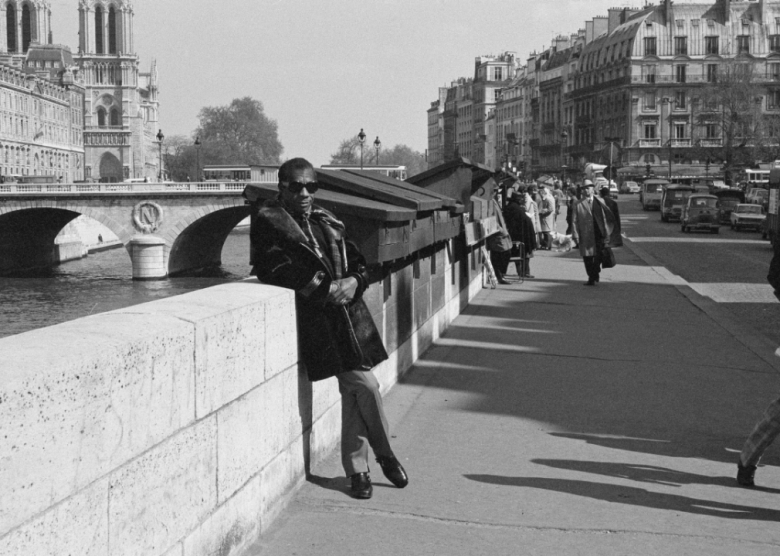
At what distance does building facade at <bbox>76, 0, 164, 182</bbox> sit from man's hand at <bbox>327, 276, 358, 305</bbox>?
155 meters

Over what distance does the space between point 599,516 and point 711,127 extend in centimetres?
10446

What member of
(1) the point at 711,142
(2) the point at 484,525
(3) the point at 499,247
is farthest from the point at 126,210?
(2) the point at 484,525

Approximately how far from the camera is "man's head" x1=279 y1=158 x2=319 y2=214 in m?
5.46

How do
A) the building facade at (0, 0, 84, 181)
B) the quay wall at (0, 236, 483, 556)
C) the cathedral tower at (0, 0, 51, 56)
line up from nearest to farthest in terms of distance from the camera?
1. the quay wall at (0, 236, 483, 556)
2. the building facade at (0, 0, 84, 181)
3. the cathedral tower at (0, 0, 51, 56)

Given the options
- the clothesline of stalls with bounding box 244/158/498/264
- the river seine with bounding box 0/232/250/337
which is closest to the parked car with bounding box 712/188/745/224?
the river seine with bounding box 0/232/250/337

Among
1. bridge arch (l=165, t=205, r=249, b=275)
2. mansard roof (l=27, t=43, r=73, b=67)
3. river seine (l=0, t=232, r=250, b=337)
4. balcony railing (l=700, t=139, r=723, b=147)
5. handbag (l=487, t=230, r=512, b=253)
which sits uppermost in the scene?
mansard roof (l=27, t=43, r=73, b=67)

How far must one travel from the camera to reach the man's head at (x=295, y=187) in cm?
546

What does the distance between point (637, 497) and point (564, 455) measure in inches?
34.3

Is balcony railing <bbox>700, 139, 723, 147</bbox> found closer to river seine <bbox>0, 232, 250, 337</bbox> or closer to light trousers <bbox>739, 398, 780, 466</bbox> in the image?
river seine <bbox>0, 232, 250, 337</bbox>

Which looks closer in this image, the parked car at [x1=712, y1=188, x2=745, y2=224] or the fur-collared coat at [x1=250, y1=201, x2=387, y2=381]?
the fur-collared coat at [x1=250, y1=201, x2=387, y2=381]

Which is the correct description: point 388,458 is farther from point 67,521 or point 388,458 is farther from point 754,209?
point 754,209

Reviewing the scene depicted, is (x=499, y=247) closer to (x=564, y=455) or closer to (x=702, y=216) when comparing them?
(x=564, y=455)

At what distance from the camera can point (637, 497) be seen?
5.76 m

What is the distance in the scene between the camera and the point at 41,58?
16088cm
